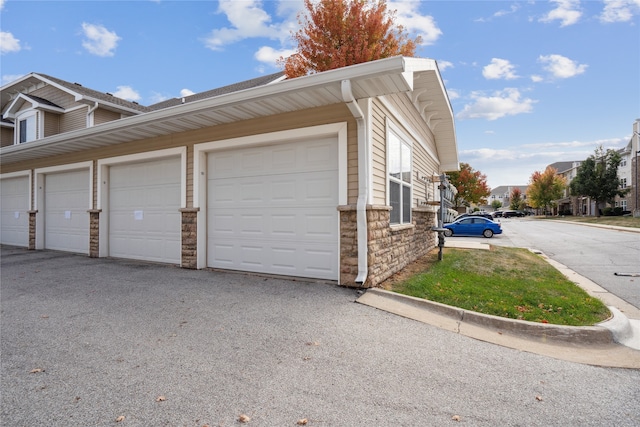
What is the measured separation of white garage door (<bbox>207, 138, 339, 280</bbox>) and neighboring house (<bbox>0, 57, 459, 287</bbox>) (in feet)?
0.08

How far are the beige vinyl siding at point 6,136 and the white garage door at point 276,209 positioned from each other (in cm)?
1596

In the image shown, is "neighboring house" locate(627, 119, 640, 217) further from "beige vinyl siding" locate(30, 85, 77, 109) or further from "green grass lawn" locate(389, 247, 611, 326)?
"beige vinyl siding" locate(30, 85, 77, 109)

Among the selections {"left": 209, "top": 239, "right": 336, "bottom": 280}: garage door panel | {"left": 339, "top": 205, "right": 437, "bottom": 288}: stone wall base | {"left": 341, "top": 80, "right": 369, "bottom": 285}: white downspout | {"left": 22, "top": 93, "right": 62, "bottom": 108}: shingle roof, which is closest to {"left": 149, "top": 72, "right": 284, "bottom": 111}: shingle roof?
{"left": 22, "top": 93, "right": 62, "bottom": 108}: shingle roof

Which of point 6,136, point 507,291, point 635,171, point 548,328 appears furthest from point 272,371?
point 635,171

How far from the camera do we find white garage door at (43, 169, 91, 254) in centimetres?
954

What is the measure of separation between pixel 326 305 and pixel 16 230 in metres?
13.3

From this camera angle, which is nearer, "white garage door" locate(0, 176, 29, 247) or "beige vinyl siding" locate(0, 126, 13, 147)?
"white garage door" locate(0, 176, 29, 247)

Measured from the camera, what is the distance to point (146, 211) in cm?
816

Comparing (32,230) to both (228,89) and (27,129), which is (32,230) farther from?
(228,89)

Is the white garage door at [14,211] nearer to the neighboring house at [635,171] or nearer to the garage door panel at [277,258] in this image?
the garage door panel at [277,258]

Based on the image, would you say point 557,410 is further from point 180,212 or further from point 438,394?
point 180,212

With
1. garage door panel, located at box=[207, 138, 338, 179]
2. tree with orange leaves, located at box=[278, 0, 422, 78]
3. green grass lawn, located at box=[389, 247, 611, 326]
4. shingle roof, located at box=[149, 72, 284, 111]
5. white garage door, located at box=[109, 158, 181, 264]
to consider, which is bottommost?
green grass lawn, located at box=[389, 247, 611, 326]

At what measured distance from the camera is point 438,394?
2521 mm

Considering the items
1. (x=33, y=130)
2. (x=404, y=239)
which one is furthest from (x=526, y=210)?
(x=33, y=130)
